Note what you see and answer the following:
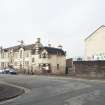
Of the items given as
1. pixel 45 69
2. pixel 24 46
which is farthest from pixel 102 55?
pixel 24 46

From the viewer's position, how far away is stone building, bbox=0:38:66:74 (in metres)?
95.9

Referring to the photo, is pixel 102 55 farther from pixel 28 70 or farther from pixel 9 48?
pixel 9 48

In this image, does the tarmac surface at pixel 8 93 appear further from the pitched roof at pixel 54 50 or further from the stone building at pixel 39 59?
the pitched roof at pixel 54 50

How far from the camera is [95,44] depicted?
78.5 meters

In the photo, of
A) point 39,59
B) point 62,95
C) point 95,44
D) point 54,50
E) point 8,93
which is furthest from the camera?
point 54,50

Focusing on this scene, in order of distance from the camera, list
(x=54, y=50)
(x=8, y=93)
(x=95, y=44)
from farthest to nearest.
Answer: (x=54, y=50), (x=95, y=44), (x=8, y=93)

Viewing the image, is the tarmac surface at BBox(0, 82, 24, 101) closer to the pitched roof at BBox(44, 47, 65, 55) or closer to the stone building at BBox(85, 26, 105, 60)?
the stone building at BBox(85, 26, 105, 60)

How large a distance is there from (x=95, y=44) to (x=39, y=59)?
80.1 ft

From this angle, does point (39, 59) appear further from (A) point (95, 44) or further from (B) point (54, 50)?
(A) point (95, 44)

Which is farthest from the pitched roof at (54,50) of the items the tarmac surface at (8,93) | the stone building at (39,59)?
the tarmac surface at (8,93)

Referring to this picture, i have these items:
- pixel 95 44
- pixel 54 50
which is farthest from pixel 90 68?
pixel 54 50

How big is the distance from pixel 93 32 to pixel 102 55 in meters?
8.61

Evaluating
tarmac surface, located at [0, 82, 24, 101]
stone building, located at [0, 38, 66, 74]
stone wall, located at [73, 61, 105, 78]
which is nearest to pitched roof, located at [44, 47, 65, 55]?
stone building, located at [0, 38, 66, 74]

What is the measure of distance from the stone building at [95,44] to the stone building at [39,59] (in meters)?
17.3
